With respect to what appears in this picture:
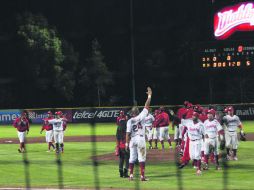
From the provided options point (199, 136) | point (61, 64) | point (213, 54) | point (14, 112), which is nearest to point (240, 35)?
point (213, 54)

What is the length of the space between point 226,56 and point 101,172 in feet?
24.2

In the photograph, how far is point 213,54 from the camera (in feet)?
72.1

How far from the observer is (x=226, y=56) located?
72.0 feet

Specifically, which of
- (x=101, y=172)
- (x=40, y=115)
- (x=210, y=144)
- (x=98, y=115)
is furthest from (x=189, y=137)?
(x=40, y=115)

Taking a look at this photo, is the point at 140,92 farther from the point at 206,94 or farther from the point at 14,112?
the point at 14,112

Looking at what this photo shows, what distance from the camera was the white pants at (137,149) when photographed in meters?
14.9

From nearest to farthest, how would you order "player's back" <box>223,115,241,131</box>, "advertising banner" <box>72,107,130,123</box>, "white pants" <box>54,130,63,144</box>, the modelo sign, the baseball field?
the baseball field, "player's back" <box>223,115,241,131</box>, the modelo sign, "white pants" <box>54,130,63,144</box>, "advertising banner" <box>72,107,130,123</box>

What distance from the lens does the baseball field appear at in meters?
14.2

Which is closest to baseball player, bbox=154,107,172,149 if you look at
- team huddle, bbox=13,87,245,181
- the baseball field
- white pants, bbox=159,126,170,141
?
white pants, bbox=159,126,170,141

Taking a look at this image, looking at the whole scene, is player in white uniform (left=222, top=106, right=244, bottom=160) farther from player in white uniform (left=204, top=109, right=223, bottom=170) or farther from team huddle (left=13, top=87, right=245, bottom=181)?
player in white uniform (left=204, top=109, right=223, bottom=170)

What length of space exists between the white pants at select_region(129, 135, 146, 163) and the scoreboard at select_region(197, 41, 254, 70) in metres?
7.67

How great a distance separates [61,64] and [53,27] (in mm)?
4972

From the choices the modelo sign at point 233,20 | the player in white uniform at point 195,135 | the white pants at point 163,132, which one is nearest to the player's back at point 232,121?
the player in white uniform at point 195,135

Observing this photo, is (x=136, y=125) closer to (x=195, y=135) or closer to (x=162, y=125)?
(x=195, y=135)
